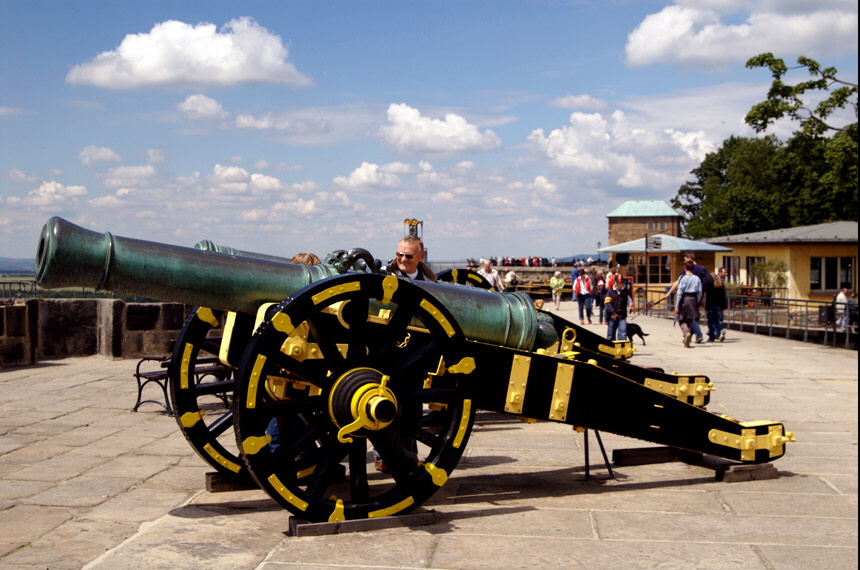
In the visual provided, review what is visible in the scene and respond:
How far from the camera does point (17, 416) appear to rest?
8.95 metres

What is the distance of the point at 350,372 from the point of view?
486 centimetres

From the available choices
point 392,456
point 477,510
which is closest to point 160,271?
point 392,456

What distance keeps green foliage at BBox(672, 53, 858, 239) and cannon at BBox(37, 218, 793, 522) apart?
6.51ft

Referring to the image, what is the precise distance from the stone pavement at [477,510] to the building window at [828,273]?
29333mm

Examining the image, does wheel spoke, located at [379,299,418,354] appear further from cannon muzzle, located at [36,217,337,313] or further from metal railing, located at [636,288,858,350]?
metal railing, located at [636,288,858,350]

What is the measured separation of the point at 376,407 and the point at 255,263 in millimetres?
1095

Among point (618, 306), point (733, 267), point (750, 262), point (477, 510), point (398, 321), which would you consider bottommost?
point (477, 510)

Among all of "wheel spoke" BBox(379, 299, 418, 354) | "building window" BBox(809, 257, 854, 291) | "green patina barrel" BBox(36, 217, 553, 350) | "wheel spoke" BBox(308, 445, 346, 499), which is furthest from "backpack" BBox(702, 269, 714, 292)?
"building window" BBox(809, 257, 854, 291)

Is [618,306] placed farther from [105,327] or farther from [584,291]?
[105,327]

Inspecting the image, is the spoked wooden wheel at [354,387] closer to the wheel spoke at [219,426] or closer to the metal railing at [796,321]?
the wheel spoke at [219,426]

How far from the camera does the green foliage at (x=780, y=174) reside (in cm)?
2750

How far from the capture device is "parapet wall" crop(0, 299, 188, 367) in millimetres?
14172

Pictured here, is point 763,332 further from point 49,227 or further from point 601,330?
point 49,227

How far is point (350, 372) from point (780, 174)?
5845cm
